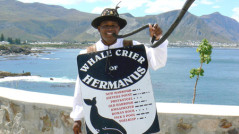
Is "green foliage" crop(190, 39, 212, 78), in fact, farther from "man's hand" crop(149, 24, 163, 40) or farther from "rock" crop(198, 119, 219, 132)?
"man's hand" crop(149, 24, 163, 40)

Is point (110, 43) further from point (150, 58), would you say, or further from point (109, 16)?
point (150, 58)

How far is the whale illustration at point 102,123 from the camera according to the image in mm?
1900

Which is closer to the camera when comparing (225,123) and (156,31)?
(156,31)

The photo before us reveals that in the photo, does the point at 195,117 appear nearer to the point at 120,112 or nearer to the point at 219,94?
the point at 120,112

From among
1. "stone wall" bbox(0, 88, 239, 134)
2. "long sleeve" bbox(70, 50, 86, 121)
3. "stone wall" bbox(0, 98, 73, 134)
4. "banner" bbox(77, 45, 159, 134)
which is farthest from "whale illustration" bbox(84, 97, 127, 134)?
"stone wall" bbox(0, 98, 73, 134)

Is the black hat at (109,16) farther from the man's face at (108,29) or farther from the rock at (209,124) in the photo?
the rock at (209,124)

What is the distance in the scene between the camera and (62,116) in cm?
277

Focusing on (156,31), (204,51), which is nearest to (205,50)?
(204,51)

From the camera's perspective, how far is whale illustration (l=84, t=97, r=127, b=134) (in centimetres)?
190

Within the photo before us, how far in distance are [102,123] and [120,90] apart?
27cm

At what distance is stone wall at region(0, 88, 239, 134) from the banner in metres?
0.68

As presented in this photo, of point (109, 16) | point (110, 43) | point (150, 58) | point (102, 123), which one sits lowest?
point (102, 123)

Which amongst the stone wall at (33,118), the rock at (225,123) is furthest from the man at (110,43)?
the rock at (225,123)

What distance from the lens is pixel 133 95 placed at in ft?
6.09
